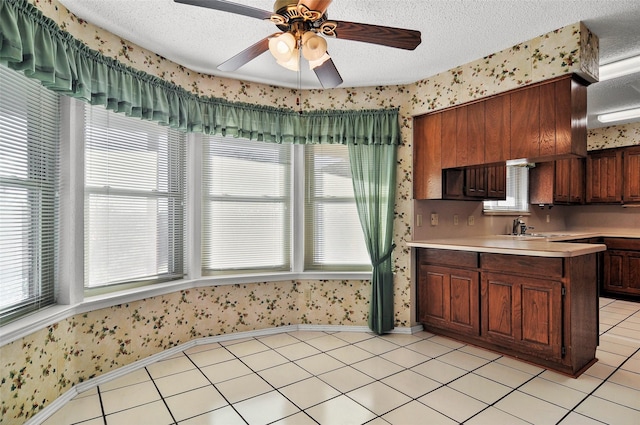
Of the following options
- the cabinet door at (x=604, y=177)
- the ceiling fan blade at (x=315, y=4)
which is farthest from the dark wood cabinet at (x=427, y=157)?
the cabinet door at (x=604, y=177)

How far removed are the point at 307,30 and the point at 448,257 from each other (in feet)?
8.13

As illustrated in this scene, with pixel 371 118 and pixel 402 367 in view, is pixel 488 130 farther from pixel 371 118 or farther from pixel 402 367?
pixel 402 367

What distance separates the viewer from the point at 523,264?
2.85 metres

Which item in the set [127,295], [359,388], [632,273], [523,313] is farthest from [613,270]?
[127,295]

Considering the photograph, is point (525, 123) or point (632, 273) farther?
point (632, 273)

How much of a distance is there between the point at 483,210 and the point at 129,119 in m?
3.87

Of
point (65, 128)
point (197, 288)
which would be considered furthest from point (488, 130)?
point (65, 128)

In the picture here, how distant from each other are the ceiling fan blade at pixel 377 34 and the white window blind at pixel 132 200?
1902mm

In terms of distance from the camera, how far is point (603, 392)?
94.4 inches

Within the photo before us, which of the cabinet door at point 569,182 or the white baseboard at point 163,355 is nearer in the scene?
the white baseboard at point 163,355

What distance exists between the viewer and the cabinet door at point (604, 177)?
531 centimetres

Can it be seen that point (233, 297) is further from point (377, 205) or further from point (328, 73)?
point (328, 73)

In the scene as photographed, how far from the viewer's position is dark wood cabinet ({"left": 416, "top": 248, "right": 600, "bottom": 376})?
264 centimetres

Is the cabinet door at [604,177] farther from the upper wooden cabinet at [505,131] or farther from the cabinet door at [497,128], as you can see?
the cabinet door at [497,128]
